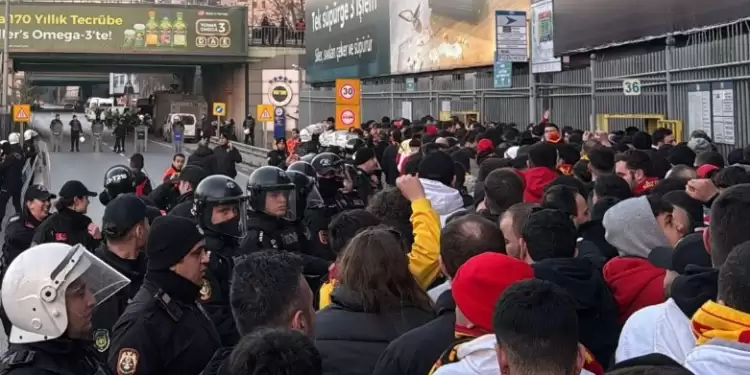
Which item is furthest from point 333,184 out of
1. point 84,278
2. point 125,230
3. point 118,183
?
point 84,278

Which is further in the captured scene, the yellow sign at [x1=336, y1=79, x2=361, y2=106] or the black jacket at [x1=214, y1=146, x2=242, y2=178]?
the yellow sign at [x1=336, y1=79, x2=361, y2=106]

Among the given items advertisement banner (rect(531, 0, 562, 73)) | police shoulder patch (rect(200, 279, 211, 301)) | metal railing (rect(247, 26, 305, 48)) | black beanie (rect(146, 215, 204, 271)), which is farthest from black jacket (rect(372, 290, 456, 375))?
metal railing (rect(247, 26, 305, 48))

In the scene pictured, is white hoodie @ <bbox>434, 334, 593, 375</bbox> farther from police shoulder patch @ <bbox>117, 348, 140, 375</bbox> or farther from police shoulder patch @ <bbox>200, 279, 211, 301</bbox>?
police shoulder patch @ <bbox>200, 279, 211, 301</bbox>

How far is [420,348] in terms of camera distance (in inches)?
160

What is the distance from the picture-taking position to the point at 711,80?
16.1 metres

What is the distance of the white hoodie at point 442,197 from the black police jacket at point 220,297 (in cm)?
197

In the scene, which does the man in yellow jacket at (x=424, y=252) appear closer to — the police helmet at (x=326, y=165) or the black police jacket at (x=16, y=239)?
the police helmet at (x=326, y=165)

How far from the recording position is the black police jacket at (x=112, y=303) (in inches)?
221

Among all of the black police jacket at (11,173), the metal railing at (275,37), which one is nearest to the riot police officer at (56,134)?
the metal railing at (275,37)

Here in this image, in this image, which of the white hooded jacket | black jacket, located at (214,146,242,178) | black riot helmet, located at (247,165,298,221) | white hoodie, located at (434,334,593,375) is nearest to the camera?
white hoodie, located at (434,334,593,375)

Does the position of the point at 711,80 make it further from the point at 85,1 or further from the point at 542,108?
the point at 85,1

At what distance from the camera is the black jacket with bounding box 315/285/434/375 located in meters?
4.44

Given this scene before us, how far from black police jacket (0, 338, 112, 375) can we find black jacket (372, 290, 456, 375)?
105 cm

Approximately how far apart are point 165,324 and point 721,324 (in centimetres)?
234
